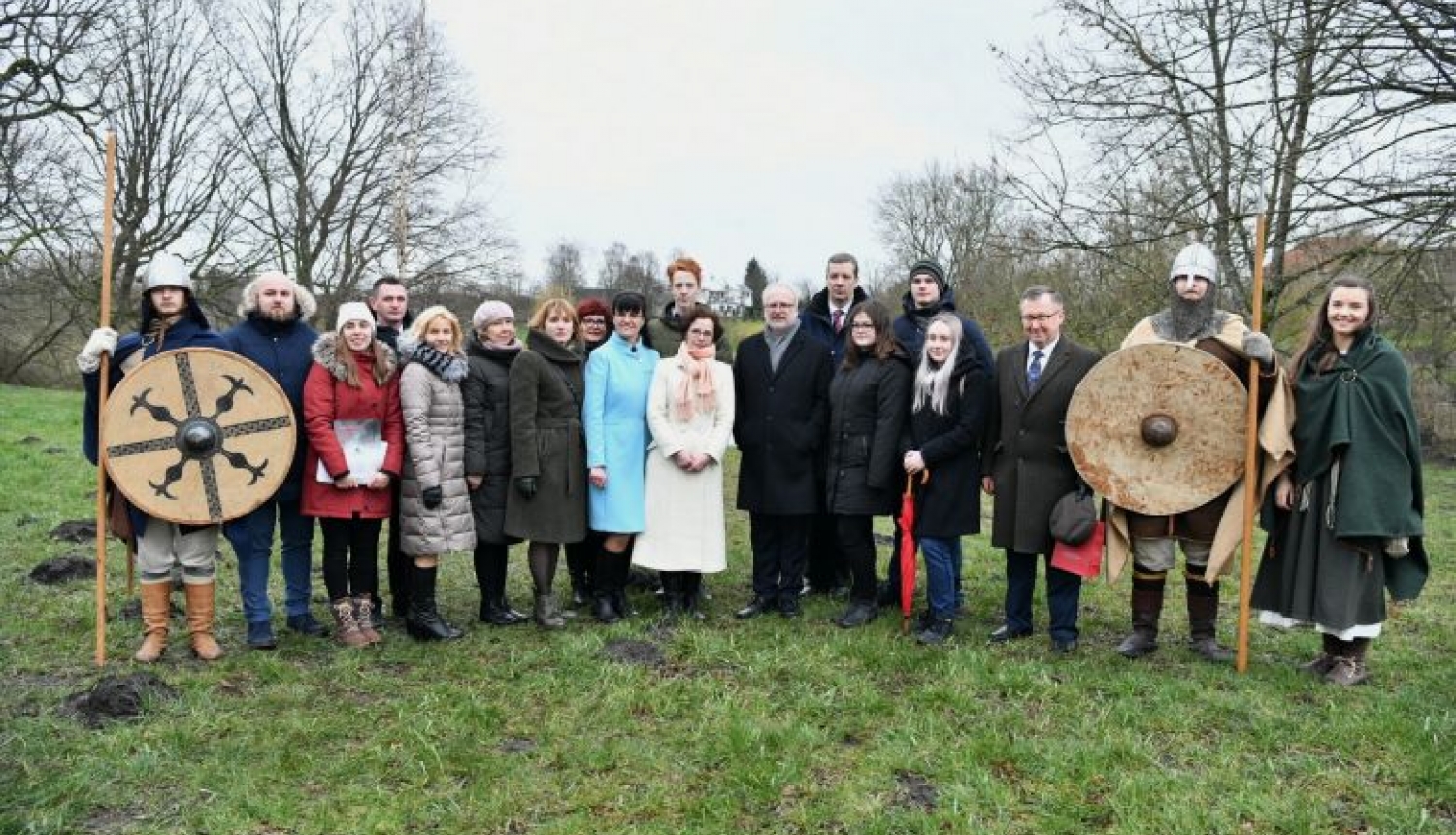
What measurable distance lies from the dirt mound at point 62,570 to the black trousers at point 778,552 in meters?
4.53

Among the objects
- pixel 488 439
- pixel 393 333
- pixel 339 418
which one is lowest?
pixel 488 439

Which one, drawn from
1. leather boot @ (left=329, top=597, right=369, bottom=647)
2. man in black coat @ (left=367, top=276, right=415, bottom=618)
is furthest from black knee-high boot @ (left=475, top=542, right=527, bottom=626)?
leather boot @ (left=329, top=597, right=369, bottom=647)

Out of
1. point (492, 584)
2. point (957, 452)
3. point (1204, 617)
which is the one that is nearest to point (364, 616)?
point (492, 584)

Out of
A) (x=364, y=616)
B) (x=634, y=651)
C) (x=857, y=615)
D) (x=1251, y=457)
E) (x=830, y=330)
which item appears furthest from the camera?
(x=830, y=330)

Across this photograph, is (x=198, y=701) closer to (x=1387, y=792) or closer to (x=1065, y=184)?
(x=1387, y=792)

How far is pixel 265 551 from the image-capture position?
5.22 metres

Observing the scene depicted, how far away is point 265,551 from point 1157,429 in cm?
473

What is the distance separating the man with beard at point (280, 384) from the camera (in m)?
5.13

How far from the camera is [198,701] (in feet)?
14.1

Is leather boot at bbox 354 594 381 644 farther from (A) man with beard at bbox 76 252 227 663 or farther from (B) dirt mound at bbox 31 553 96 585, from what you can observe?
(B) dirt mound at bbox 31 553 96 585

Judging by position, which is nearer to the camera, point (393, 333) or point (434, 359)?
point (434, 359)

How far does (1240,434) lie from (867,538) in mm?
2071

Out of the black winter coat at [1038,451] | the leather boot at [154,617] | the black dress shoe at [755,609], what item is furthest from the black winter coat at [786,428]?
the leather boot at [154,617]

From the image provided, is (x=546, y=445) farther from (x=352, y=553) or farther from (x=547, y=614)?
(x=352, y=553)
